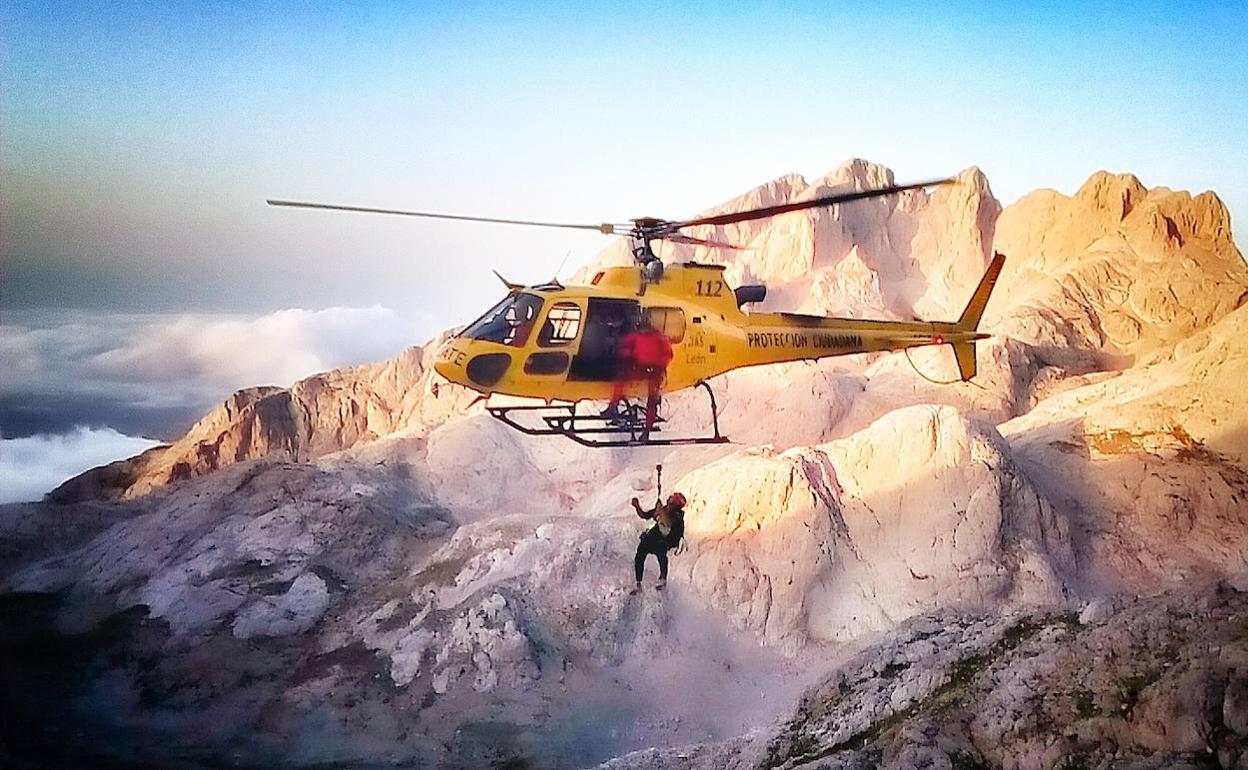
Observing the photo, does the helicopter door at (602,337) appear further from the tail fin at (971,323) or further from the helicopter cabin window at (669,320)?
the tail fin at (971,323)

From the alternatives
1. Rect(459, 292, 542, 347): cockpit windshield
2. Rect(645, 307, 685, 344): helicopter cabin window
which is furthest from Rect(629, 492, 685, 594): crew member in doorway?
Rect(459, 292, 542, 347): cockpit windshield

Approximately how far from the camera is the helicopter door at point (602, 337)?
6559 millimetres

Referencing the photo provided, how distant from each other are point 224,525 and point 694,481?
5.04m

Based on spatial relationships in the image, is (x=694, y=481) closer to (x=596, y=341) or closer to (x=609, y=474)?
(x=609, y=474)

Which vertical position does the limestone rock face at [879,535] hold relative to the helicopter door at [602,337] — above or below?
below

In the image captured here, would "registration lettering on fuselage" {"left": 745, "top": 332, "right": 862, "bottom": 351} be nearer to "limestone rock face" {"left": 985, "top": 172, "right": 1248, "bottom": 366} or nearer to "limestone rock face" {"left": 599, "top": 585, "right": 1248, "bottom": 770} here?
"limestone rock face" {"left": 599, "top": 585, "right": 1248, "bottom": 770}

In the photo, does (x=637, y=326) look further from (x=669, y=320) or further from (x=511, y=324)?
(x=511, y=324)

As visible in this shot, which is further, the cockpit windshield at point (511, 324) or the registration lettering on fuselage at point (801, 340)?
the registration lettering on fuselage at point (801, 340)

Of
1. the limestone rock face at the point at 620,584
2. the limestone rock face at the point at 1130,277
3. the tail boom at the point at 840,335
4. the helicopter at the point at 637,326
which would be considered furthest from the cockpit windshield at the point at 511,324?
the limestone rock face at the point at 1130,277

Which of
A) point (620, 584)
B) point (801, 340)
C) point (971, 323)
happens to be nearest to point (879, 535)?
point (971, 323)

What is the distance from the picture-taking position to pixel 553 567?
9.14 m

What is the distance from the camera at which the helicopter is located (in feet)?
20.8

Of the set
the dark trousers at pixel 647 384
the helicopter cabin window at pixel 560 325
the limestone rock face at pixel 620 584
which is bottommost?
the limestone rock face at pixel 620 584

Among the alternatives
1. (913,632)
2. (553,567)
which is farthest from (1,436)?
(913,632)
